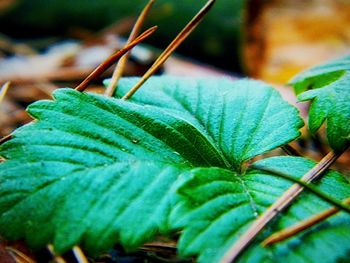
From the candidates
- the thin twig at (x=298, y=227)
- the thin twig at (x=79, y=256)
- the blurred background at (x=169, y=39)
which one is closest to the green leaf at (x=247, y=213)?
the thin twig at (x=298, y=227)

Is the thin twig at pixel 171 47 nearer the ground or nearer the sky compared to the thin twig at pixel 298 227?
nearer the sky

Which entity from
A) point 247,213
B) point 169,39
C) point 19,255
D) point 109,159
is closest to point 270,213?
point 247,213

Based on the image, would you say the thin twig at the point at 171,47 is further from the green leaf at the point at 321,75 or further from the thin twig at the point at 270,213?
the thin twig at the point at 270,213

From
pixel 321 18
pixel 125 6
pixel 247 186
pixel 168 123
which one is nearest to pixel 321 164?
pixel 247 186

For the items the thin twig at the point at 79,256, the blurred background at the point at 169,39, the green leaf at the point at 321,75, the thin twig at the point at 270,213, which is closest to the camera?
the thin twig at the point at 270,213

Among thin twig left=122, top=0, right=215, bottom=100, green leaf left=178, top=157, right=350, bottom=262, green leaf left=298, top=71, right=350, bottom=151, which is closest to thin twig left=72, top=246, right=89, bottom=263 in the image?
green leaf left=178, top=157, right=350, bottom=262
